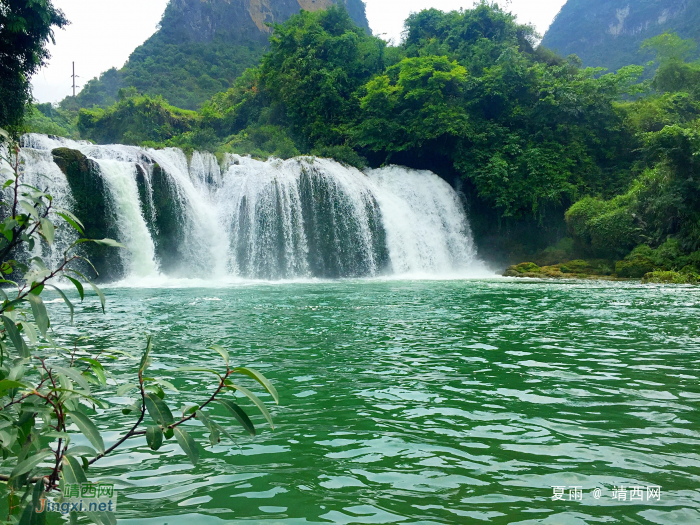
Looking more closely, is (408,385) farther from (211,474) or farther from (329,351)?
(211,474)

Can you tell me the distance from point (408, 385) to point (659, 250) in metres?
19.5

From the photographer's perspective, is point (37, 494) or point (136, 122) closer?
point (37, 494)

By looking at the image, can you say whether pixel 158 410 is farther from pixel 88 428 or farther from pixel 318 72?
pixel 318 72

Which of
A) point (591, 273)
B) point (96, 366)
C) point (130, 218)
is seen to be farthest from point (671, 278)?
point (96, 366)

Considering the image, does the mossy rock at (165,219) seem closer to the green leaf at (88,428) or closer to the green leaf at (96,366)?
the green leaf at (96,366)

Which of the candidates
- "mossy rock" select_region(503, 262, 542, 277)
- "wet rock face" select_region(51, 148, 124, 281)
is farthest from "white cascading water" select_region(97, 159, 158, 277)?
"mossy rock" select_region(503, 262, 542, 277)

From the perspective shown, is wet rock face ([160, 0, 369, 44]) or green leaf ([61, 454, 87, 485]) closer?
green leaf ([61, 454, 87, 485])

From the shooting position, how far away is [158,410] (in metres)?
1.47

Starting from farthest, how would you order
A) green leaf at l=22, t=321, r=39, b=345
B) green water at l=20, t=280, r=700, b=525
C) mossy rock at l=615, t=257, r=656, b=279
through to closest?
mossy rock at l=615, t=257, r=656, b=279 < green water at l=20, t=280, r=700, b=525 < green leaf at l=22, t=321, r=39, b=345

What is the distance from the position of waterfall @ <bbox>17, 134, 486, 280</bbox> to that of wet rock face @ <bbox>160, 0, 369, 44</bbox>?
4029 cm

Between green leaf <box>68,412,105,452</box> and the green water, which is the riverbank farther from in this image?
green leaf <box>68,412,105,452</box>

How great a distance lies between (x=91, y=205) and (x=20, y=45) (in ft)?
22.7

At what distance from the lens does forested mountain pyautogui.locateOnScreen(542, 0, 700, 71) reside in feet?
204

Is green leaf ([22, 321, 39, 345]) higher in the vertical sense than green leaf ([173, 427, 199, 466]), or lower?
higher
